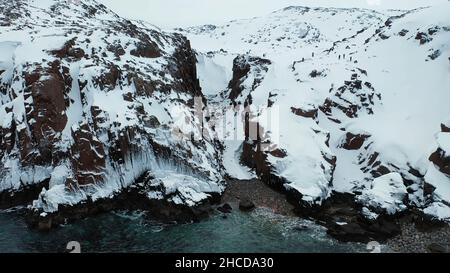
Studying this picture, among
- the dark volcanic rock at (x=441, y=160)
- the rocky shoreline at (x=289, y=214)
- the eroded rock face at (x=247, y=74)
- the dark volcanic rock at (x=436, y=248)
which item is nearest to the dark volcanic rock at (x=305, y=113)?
the eroded rock face at (x=247, y=74)

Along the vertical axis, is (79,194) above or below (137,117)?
below

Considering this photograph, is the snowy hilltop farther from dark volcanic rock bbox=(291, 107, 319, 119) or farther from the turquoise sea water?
the turquoise sea water

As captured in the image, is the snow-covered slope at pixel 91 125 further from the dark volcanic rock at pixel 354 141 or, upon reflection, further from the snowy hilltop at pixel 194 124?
the dark volcanic rock at pixel 354 141

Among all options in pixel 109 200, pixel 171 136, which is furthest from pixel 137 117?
pixel 109 200

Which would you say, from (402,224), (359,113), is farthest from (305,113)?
(402,224)

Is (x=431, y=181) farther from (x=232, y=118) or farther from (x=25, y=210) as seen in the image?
(x=25, y=210)

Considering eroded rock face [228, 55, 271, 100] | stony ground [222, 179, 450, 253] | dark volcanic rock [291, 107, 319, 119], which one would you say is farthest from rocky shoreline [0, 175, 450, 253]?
eroded rock face [228, 55, 271, 100]

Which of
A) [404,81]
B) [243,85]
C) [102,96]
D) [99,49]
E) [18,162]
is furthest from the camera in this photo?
[243,85]

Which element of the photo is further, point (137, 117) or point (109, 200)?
point (137, 117)
